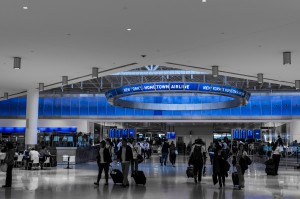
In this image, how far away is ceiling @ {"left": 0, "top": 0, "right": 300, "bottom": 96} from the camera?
11.5 m

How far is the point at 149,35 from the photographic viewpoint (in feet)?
47.2

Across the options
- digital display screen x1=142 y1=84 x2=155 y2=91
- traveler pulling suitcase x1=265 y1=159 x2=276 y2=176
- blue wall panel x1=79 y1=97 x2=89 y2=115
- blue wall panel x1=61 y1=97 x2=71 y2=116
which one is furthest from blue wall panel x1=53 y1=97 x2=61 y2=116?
traveler pulling suitcase x1=265 y1=159 x2=276 y2=176

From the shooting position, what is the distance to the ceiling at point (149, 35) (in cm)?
1151

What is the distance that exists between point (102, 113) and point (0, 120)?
36.2 feet

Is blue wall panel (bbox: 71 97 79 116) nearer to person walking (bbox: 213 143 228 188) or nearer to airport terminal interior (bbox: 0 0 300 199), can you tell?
airport terminal interior (bbox: 0 0 300 199)

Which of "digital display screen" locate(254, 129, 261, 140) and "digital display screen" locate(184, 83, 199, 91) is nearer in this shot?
"digital display screen" locate(184, 83, 199, 91)

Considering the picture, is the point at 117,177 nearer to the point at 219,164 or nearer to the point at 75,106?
the point at 219,164

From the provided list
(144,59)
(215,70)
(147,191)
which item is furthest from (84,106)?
(147,191)

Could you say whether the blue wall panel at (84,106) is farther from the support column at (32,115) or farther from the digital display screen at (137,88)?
the digital display screen at (137,88)

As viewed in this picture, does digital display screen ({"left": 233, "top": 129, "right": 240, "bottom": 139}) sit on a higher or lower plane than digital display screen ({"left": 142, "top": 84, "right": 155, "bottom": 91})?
lower

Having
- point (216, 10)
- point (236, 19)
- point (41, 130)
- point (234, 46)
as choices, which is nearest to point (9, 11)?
point (216, 10)

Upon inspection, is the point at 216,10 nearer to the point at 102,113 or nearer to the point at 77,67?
the point at 77,67

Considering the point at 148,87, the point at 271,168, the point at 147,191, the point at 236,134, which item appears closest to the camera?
the point at 147,191

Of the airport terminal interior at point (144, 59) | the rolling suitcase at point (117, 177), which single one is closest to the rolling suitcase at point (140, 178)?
the airport terminal interior at point (144, 59)
